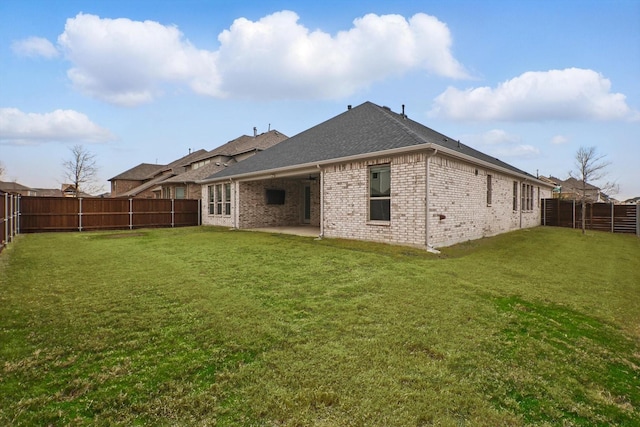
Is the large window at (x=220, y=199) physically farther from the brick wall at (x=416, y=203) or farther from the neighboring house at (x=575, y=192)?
the neighboring house at (x=575, y=192)

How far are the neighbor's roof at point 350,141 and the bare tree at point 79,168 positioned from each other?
27344mm

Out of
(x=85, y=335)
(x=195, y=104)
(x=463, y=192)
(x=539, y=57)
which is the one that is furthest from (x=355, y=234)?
(x=195, y=104)

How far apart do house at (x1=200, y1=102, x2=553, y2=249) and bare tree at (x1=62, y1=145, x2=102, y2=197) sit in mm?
28294

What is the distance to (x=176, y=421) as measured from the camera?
6.30ft

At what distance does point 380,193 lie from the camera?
984 cm

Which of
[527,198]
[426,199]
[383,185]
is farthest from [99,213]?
[527,198]

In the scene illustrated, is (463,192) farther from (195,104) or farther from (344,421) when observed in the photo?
(195,104)

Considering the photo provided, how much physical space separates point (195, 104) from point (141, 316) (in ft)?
50.9

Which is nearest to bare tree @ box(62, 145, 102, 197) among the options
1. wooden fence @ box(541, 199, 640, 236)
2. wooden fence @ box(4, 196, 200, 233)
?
wooden fence @ box(4, 196, 200, 233)

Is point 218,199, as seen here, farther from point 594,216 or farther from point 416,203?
point 594,216

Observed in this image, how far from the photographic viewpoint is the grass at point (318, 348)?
2.05 metres

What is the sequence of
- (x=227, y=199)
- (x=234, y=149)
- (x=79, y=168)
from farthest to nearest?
(x=79, y=168), (x=234, y=149), (x=227, y=199)

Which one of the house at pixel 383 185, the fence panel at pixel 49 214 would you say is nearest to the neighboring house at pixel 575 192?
the house at pixel 383 185

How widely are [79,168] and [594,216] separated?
4754 centimetres
